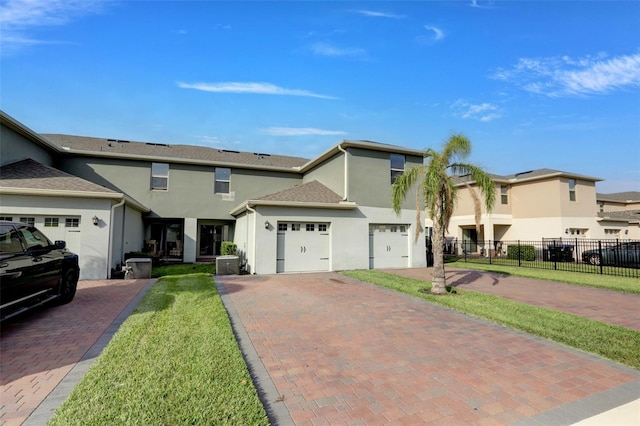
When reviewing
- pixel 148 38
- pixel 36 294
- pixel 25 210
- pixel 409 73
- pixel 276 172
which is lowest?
pixel 36 294

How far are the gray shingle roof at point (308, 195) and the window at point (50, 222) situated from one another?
756 centimetres

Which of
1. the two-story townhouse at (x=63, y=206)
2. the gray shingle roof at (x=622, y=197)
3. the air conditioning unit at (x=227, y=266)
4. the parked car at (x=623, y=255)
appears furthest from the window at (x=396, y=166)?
the gray shingle roof at (x=622, y=197)

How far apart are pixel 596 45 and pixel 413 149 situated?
7.71m

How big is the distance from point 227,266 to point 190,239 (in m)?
6.42

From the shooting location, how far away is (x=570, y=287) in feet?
36.2

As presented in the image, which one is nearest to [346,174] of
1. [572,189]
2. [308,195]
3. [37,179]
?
[308,195]

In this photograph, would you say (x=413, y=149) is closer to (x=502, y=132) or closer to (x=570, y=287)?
(x=502, y=132)

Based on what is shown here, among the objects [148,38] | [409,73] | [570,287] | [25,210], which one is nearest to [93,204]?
[25,210]

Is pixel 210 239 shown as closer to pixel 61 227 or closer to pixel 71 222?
pixel 71 222

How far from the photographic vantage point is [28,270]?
18.3ft

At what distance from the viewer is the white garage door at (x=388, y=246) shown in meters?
15.6

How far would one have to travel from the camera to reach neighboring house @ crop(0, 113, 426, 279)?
1171cm

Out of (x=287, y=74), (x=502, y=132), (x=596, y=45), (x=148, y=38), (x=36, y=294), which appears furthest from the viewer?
(x=502, y=132)

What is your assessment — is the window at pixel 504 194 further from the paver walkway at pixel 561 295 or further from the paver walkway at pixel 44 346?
the paver walkway at pixel 44 346
